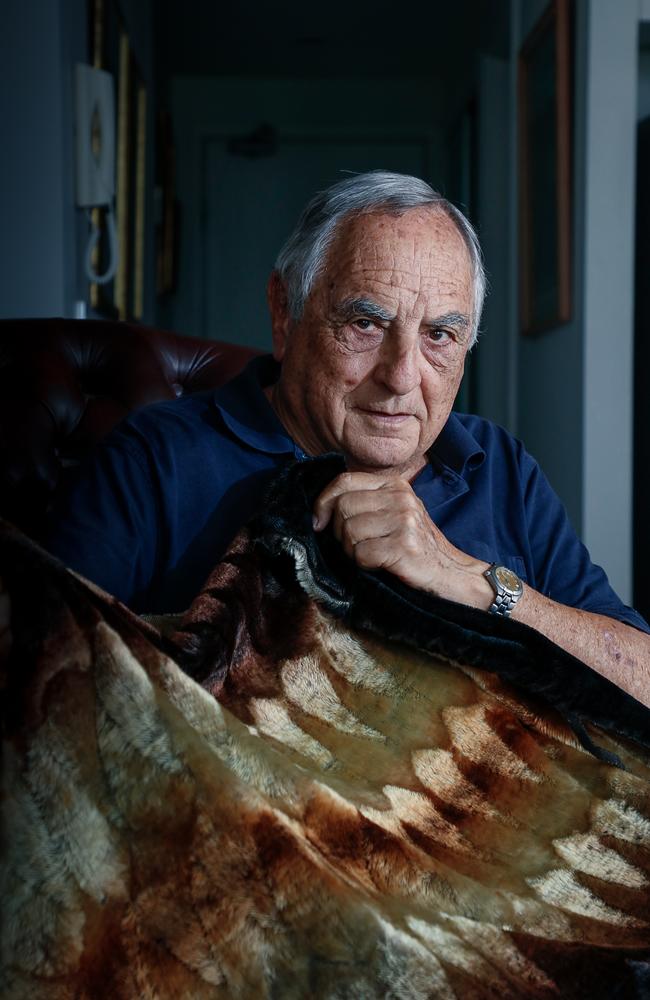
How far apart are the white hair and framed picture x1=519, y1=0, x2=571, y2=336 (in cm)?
245

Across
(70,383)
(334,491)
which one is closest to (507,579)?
(334,491)

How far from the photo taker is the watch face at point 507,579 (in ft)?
4.21

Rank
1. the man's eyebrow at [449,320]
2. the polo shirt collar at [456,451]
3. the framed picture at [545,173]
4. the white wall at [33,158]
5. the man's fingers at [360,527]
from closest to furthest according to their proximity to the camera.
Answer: the man's fingers at [360,527] < the man's eyebrow at [449,320] < the polo shirt collar at [456,451] < the white wall at [33,158] < the framed picture at [545,173]

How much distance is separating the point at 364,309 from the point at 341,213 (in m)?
0.14

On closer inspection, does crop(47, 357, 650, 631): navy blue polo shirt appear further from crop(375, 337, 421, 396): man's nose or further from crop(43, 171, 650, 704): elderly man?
crop(375, 337, 421, 396): man's nose

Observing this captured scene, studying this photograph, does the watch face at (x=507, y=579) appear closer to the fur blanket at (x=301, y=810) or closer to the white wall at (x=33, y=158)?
the fur blanket at (x=301, y=810)

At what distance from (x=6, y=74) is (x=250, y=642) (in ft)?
7.83

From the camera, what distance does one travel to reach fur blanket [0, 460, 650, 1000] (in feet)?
2.55

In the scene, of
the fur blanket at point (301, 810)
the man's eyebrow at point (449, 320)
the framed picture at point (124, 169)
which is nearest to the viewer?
the fur blanket at point (301, 810)

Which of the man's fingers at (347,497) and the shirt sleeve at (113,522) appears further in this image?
the shirt sleeve at (113,522)

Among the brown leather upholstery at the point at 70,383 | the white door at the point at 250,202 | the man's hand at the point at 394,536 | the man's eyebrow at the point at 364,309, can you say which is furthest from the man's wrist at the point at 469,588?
the white door at the point at 250,202

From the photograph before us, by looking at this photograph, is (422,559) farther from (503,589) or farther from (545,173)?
(545,173)

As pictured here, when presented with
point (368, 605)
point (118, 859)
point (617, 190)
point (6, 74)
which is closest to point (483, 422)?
point (368, 605)

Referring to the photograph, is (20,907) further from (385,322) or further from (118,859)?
(385,322)
